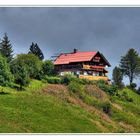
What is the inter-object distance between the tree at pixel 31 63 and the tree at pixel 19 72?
169 millimetres

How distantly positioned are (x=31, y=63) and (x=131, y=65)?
11.2ft

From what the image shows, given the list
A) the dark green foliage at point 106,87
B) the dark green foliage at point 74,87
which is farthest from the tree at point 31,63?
the dark green foliage at point 106,87

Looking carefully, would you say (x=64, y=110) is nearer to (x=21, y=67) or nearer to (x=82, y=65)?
(x=82, y=65)

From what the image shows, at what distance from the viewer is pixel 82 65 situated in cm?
2958

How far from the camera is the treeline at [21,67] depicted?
94.0ft

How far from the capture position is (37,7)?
85.5 feet

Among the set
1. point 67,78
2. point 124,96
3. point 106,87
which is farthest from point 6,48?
point 124,96

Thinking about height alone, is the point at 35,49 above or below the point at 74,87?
→ above

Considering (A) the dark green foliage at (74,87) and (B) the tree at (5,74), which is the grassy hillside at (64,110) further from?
(B) the tree at (5,74)

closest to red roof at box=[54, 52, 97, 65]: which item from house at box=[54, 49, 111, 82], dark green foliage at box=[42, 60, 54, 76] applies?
house at box=[54, 49, 111, 82]

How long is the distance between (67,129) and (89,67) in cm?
414
